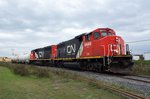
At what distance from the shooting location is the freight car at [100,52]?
18.1 m

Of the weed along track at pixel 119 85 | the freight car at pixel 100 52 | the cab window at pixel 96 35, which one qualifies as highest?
A: the cab window at pixel 96 35

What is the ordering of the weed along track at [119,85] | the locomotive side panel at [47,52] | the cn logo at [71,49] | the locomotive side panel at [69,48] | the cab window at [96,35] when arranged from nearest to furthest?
the weed along track at [119,85] < the cab window at [96,35] < the locomotive side panel at [69,48] < the cn logo at [71,49] < the locomotive side panel at [47,52]

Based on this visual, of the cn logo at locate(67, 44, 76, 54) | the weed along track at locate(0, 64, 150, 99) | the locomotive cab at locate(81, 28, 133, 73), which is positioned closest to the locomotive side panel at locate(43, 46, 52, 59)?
the cn logo at locate(67, 44, 76, 54)

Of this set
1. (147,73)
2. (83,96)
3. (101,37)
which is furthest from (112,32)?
(83,96)

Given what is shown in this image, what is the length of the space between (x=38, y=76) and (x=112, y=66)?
5.49m

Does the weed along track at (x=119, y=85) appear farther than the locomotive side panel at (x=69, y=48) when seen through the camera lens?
No

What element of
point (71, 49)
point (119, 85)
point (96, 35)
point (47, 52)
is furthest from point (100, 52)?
point (47, 52)

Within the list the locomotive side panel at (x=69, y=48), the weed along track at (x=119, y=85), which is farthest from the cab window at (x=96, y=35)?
the weed along track at (x=119, y=85)

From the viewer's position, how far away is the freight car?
18.1 metres

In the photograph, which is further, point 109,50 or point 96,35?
point 96,35

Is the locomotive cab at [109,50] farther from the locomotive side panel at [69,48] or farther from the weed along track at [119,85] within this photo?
the locomotive side panel at [69,48]

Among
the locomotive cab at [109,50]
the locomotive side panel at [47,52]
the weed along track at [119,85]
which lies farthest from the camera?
the locomotive side panel at [47,52]

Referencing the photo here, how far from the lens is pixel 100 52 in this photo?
19172 mm

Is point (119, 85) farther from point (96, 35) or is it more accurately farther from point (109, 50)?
point (96, 35)
